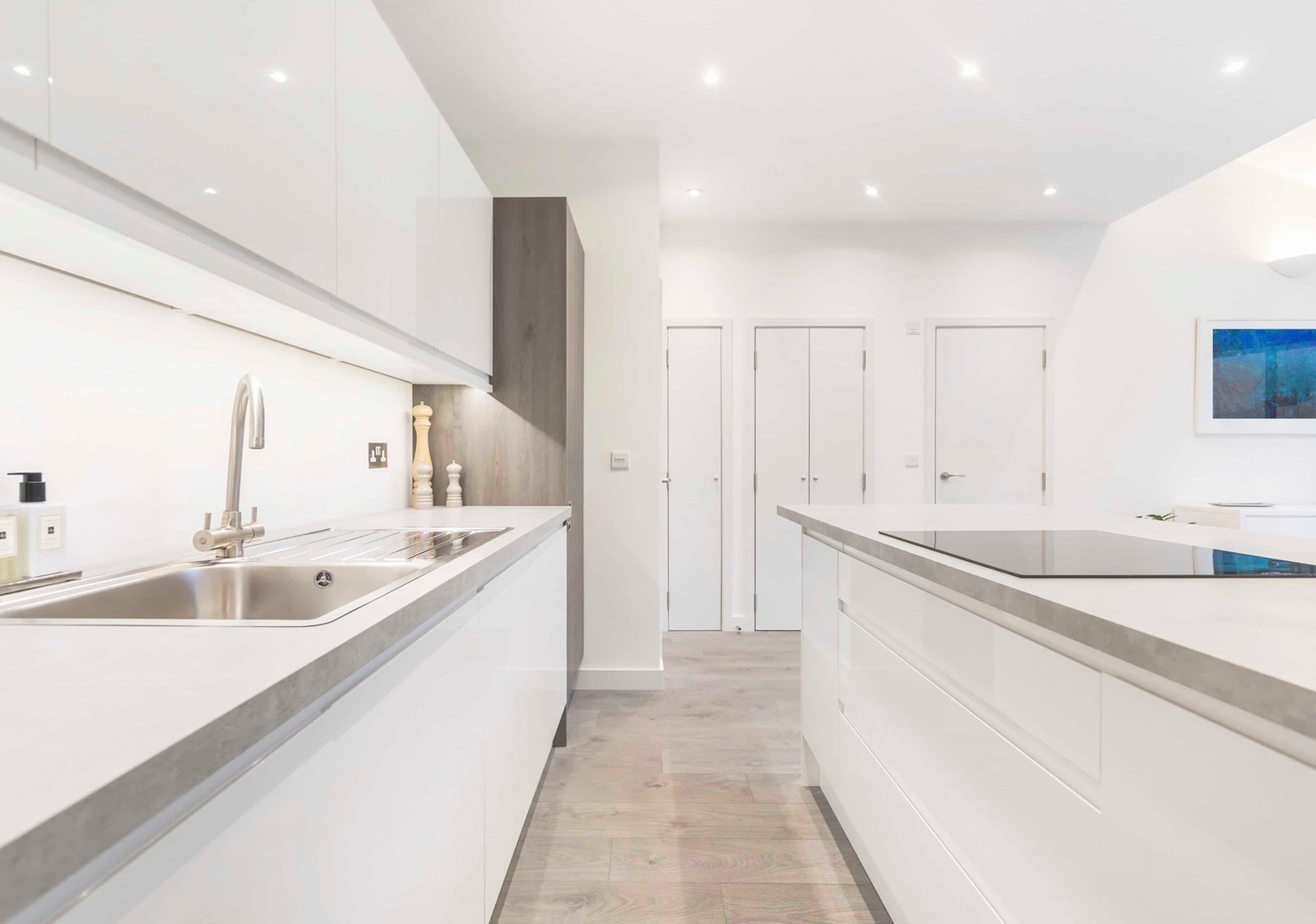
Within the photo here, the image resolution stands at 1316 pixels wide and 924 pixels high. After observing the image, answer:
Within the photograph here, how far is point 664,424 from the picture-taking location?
418cm

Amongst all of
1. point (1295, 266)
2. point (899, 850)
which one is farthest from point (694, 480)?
point (1295, 266)

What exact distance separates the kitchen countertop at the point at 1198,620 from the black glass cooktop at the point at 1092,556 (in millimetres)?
Result: 23

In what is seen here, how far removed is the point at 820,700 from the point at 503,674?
0.93 meters

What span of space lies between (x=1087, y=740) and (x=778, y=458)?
3.54 meters

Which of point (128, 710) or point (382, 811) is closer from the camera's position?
point (128, 710)

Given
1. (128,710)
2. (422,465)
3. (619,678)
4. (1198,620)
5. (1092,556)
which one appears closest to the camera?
(128,710)

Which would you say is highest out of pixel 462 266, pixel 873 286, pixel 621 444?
pixel 873 286

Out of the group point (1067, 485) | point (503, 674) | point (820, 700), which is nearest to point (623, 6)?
point (503, 674)

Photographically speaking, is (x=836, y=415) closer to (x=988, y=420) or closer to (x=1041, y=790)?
(x=988, y=420)

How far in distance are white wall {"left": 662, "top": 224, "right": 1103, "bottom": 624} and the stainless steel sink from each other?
9.90 feet

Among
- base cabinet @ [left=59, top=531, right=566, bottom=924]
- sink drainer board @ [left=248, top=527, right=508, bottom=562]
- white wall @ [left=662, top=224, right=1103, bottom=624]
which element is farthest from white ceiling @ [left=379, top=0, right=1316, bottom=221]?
base cabinet @ [left=59, top=531, right=566, bottom=924]

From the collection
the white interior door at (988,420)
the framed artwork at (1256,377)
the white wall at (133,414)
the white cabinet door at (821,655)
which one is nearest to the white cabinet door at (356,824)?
the white wall at (133,414)

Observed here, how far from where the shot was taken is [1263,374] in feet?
14.0

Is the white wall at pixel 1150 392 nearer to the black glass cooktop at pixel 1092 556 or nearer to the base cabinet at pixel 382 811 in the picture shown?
the black glass cooktop at pixel 1092 556
